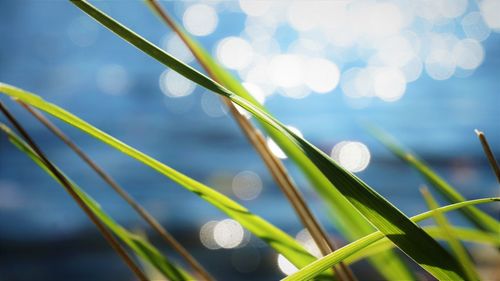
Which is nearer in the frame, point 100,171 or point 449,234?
point 449,234

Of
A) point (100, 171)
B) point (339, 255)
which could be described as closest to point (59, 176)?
point (100, 171)

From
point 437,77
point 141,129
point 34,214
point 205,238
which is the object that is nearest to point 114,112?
point 141,129

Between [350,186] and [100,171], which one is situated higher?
[100,171]

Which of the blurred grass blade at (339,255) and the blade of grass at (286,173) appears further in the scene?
the blade of grass at (286,173)

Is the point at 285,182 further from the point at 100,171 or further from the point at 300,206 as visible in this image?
the point at 100,171

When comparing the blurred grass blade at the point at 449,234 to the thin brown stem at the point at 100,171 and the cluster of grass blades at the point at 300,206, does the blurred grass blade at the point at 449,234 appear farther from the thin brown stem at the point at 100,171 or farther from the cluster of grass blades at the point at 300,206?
the thin brown stem at the point at 100,171

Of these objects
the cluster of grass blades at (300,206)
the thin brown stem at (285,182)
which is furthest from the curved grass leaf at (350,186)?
the thin brown stem at (285,182)
